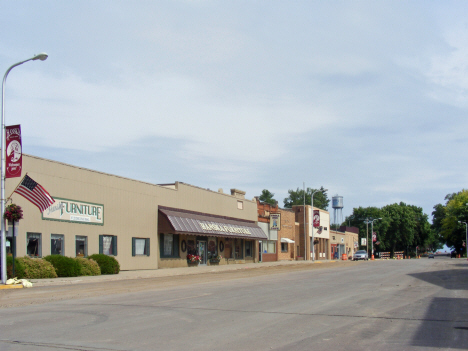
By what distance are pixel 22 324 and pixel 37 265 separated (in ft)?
50.5

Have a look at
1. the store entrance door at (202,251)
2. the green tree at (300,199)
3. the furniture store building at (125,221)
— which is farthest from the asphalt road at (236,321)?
the green tree at (300,199)

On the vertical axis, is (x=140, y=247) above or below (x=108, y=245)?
below

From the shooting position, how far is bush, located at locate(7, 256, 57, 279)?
77.4 ft

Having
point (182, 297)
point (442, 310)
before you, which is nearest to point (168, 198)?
point (182, 297)

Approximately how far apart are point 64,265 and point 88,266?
1.76 metres

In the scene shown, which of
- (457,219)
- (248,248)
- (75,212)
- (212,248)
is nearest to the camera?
(75,212)

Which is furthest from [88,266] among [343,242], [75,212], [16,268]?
[343,242]

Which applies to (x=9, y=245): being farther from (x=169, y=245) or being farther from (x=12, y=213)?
(x=169, y=245)

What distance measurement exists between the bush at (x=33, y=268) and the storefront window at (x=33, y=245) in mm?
1893

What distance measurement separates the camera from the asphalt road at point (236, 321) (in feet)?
27.6

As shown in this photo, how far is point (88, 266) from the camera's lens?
2773 centimetres

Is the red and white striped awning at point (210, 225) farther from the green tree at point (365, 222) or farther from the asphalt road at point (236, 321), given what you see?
the green tree at point (365, 222)

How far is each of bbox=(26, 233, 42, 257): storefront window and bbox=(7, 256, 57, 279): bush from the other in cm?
189

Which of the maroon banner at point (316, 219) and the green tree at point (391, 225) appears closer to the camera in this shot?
the maroon banner at point (316, 219)
